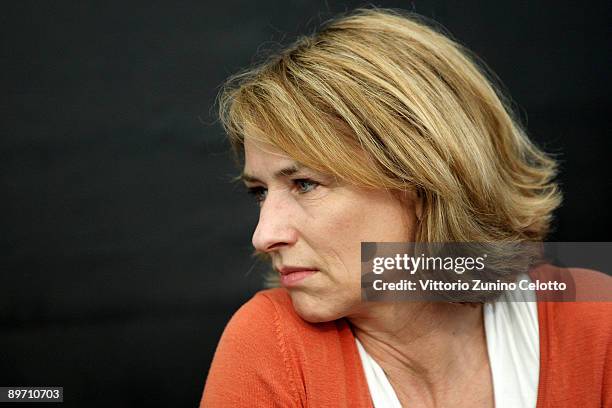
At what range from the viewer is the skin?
1524mm

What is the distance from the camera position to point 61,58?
2068 mm

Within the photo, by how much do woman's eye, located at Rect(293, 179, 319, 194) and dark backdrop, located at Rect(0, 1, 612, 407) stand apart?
27.7 inches

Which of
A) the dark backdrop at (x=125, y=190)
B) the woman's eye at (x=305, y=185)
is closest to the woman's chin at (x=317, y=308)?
the woman's eye at (x=305, y=185)

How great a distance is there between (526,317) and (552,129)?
867mm

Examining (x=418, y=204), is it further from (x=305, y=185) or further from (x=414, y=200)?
(x=305, y=185)

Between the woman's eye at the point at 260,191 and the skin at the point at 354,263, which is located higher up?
the woman's eye at the point at 260,191

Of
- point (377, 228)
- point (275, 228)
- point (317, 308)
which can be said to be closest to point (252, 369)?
point (317, 308)

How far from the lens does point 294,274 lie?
156 cm

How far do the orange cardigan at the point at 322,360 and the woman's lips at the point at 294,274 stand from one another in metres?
0.10

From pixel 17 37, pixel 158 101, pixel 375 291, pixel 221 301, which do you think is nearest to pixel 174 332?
pixel 221 301

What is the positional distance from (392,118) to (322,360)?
56cm

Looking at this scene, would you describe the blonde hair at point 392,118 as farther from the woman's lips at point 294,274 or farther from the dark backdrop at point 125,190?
the dark backdrop at point 125,190

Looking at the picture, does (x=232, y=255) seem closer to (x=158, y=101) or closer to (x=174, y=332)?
(x=174, y=332)

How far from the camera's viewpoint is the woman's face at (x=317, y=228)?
152 centimetres
